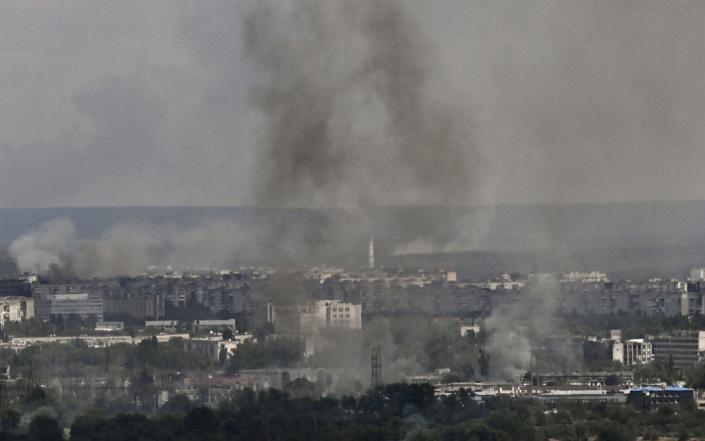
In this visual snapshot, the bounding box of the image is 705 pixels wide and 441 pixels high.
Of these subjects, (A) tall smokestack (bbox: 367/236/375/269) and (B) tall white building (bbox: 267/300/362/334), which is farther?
(A) tall smokestack (bbox: 367/236/375/269)

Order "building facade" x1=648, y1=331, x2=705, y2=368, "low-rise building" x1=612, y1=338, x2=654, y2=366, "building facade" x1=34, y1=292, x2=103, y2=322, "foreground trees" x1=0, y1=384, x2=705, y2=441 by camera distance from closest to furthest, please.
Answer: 1. "foreground trees" x1=0, y1=384, x2=705, y2=441
2. "building facade" x1=648, y1=331, x2=705, y2=368
3. "low-rise building" x1=612, y1=338, x2=654, y2=366
4. "building facade" x1=34, y1=292, x2=103, y2=322

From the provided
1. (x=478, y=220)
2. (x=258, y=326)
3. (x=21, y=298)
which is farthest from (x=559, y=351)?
(x=21, y=298)

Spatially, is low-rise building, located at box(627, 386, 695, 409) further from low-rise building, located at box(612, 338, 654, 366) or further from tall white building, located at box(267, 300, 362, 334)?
low-rise building, located at box(612, 338, 654, 366)

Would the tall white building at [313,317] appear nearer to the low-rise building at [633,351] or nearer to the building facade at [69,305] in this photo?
the low-rise building at [633,351]

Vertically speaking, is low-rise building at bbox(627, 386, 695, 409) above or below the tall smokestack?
below

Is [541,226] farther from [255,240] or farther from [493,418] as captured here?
[493,418]

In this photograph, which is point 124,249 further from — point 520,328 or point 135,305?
point 520,328

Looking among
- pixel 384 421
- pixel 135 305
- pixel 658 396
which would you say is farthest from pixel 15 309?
pixel 384 421

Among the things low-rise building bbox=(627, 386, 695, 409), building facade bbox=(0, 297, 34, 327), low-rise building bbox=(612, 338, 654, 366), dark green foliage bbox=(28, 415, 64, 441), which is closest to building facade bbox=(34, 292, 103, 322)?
building facade bbox=(0, 297, 34, 327)

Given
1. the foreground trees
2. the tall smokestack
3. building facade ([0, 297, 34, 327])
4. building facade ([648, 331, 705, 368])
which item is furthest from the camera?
building facade ([0, 297, 34, 327])

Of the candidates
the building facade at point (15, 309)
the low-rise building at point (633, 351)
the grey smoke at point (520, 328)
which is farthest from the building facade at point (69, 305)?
the low-rise building at point (633, 351)

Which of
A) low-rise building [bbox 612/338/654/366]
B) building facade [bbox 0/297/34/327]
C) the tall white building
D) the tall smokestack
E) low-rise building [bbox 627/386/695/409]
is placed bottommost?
low-rise building [bbox 627/386/695/409]
